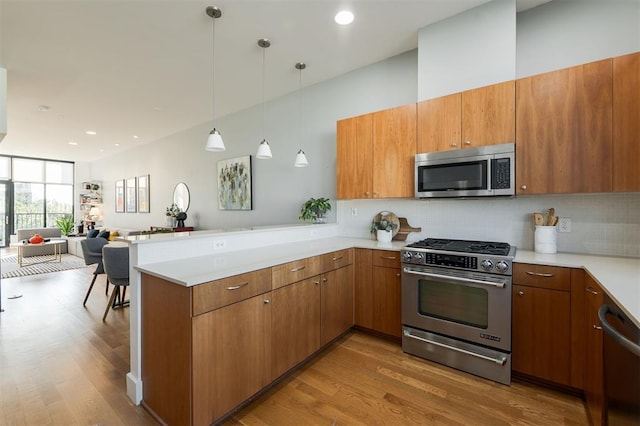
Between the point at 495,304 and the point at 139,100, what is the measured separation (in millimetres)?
5196

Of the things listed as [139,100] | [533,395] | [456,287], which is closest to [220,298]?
[456,287]

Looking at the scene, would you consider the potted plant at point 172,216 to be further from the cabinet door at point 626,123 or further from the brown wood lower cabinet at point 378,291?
the cabinet door at point 626,123

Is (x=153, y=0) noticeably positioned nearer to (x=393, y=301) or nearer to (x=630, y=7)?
(x=393, y=301)

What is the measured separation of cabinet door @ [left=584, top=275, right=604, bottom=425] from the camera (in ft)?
4.70

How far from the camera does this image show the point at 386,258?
265 centimetres

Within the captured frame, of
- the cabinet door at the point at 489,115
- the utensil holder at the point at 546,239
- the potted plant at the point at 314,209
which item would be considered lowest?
the utensil holder at the point at 546,239

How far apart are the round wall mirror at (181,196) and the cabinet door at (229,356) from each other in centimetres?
478

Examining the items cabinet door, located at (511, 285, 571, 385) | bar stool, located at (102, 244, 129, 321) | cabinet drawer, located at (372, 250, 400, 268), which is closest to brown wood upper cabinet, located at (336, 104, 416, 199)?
cabinet drawer, located at (372, 250, 400, 268)

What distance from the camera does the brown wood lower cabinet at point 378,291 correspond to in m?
2.60

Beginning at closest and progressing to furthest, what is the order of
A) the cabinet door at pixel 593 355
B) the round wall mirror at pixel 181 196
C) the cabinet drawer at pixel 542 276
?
the cabinet door at pixel 593 355
the cabinet drawer at pixel 542 276
the round wall mirror at pixel 181 196

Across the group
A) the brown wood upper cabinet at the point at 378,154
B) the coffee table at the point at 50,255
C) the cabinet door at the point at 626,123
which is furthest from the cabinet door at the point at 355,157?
the coffee table at the point at 50,255

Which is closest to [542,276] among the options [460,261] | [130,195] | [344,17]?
[460,261]

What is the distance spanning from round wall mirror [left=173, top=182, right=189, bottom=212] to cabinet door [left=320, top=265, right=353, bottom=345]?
4.44 meters

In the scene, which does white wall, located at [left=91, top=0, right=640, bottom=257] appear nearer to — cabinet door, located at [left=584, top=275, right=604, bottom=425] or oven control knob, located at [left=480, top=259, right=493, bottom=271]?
oven control knob, located at [left=480, top=259, right=493, bottom=271]
